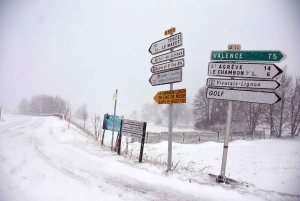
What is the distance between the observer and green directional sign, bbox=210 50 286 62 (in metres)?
4.22

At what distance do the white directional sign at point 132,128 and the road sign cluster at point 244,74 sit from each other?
278cm

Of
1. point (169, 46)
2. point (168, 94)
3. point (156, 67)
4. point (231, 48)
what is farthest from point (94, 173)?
point (231, 48)

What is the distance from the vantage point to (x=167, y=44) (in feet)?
17.5

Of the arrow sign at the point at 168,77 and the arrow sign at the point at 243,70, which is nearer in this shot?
the arrow sign at the point at 243,70

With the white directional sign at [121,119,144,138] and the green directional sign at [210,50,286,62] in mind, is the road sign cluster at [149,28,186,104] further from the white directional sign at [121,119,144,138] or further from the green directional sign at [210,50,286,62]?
the white directional sign at [121,119,144,138]

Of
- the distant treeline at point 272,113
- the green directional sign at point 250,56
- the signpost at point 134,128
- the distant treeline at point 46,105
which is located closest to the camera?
the green directional sign at point 250,56

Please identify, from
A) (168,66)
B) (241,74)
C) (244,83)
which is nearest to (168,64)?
(168,66)

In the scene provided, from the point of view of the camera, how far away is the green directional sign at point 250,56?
422 cm

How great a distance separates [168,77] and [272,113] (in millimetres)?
32388

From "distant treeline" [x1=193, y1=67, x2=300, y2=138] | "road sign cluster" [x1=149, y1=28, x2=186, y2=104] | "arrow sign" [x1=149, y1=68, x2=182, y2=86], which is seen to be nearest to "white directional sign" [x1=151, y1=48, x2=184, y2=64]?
"road sign cluster" [x1=149, y1=28, x2=186, y2=104]

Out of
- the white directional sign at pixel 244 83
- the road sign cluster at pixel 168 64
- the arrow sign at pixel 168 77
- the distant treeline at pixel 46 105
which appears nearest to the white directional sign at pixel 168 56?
the road sign cluster at pixel 168 64

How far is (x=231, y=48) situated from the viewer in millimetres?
4789

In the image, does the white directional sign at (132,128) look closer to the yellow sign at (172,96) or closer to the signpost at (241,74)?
the yellow sign at (172,96)

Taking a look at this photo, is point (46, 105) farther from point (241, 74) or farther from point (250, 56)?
point (250, 56)
